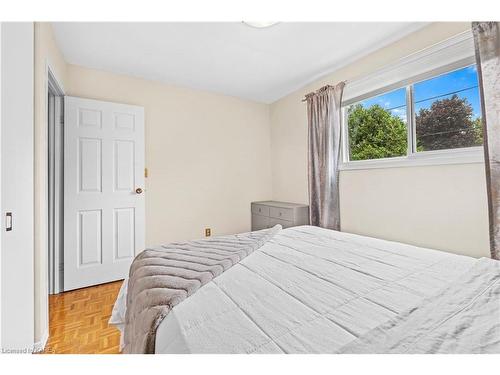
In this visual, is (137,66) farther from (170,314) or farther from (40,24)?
(170,314)

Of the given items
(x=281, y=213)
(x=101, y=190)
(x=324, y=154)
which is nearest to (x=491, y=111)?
(x=324, y=154)

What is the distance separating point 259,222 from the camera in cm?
358

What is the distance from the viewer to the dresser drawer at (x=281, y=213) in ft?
9.99

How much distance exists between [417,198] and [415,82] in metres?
1.04

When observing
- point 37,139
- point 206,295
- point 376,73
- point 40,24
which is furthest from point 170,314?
point 376,73

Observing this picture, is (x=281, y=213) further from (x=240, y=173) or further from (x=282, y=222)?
(x=240, y=173)

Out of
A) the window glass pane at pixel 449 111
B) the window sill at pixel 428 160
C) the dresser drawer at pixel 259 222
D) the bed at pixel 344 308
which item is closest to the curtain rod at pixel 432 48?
the window glass pane at pixel 449 111

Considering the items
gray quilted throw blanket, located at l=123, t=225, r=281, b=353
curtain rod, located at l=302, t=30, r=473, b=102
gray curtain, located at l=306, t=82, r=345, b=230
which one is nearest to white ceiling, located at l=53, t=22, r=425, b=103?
curtain rod, located at l=302, t=30, r=473, b=102

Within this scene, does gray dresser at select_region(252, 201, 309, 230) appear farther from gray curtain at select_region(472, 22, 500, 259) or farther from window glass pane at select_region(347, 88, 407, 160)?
gray curtain at select_region(472, 22, 500, 259)

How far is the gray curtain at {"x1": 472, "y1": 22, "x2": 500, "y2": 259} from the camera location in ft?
5.10

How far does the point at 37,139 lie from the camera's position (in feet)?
4.99

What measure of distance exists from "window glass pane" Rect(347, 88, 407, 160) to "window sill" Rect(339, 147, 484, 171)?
112mm

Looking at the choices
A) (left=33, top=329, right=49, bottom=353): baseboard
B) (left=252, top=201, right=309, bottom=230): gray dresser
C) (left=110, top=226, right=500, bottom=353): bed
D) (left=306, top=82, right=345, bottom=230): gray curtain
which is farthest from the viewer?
(left=252, top=201, right=309, bottom=230): gray dresser

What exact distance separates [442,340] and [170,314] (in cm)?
80
